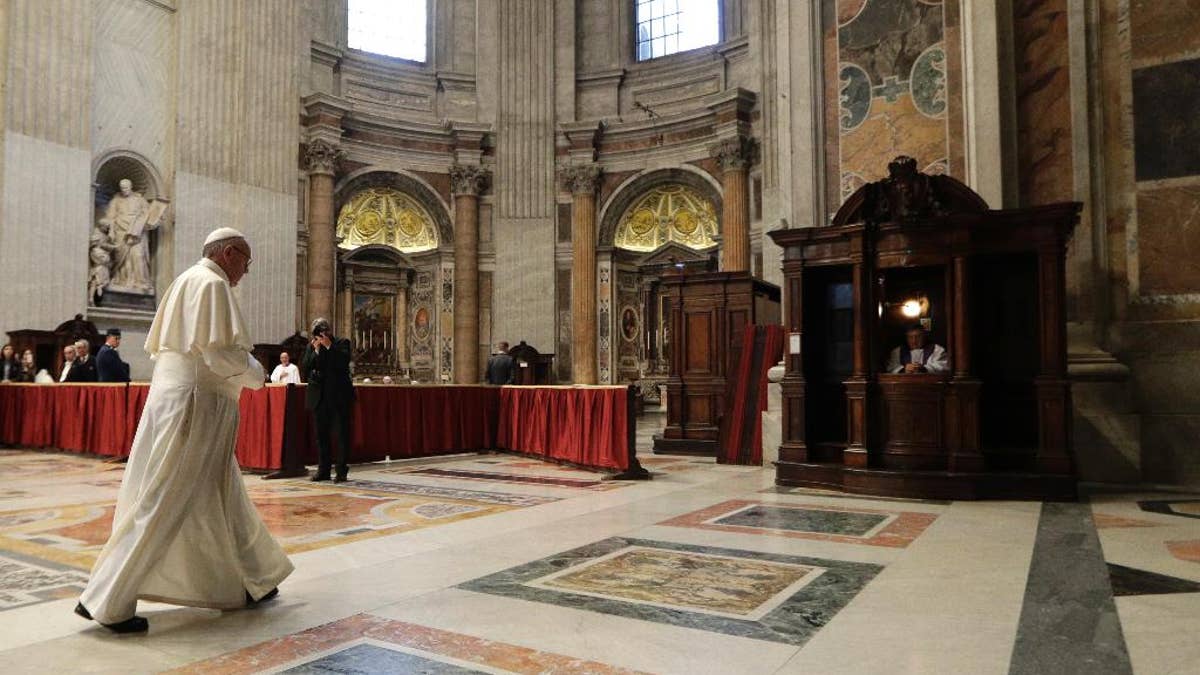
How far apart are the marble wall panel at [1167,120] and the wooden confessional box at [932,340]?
5.93ft

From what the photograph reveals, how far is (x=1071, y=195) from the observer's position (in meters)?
8.79

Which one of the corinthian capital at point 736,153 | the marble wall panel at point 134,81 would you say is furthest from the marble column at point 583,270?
the marble wall panel at point 134,81

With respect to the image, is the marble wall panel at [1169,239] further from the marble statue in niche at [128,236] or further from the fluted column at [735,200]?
the marble statue in niche at [128,236]

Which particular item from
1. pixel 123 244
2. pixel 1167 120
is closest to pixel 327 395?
pixel 1167 120

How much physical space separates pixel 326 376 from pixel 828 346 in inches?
200

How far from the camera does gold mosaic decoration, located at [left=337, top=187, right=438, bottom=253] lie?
21.9 m

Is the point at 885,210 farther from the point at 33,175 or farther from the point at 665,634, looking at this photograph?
the point at 33,175

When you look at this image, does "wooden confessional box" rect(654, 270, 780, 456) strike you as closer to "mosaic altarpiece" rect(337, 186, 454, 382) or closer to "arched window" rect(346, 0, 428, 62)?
"mosaic altarpiece" rect(337, 186, 454, 382)

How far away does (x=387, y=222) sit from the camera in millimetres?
22641

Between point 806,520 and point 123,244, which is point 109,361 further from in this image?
point 806,520

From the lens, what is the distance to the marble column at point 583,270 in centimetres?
2127

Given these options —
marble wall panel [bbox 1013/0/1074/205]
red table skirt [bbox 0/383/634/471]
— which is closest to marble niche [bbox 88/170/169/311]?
red table skirt [bbox 0/383/634/471]

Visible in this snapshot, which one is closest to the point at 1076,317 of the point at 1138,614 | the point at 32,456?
the point at 1138,614

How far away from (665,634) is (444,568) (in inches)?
62.0
